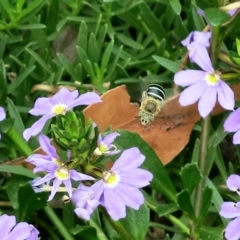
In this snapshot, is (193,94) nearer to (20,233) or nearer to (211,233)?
(211,233)

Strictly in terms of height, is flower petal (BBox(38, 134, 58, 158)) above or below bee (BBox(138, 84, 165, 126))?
above

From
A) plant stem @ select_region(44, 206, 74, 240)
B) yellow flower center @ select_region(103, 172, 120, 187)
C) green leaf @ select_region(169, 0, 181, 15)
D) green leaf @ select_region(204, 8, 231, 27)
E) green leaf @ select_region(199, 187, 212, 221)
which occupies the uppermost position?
green leaf @ select_region(204, 8, 231, 27)

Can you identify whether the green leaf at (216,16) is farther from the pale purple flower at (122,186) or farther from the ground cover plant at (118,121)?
the pale purple flower at (122,186)

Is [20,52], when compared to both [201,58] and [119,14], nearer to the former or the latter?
[119,14]

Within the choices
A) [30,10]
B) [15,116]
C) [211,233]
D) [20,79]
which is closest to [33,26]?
[30,10]

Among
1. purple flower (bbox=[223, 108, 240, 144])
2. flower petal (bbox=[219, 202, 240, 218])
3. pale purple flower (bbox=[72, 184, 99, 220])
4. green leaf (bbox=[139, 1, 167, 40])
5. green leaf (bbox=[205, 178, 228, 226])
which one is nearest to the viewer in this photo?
pale purple flower (bbox=[72, 184, 99, 220])

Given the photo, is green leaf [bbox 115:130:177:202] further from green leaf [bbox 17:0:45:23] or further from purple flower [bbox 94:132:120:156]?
green leaf [bbox 17:0:45:23]

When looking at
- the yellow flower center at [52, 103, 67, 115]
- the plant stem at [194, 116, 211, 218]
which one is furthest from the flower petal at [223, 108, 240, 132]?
the yellow flower center at [52, 103, 67, 115]

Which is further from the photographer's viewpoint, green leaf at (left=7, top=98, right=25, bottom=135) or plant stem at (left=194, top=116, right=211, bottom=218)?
green leaf at (left=7, top=98, right=25, bottom=135)
